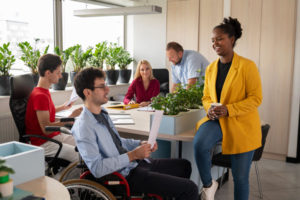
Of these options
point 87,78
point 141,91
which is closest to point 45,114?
point 87,78

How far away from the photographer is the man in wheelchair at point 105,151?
186 cm

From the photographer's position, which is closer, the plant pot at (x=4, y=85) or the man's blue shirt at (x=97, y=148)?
the man's blue shirt at (x=97, y=148)

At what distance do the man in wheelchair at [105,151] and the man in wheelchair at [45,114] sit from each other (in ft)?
2.45

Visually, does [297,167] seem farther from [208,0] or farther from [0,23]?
[0,23]

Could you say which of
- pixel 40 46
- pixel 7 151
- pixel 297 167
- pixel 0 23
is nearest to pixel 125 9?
pixel 40 46

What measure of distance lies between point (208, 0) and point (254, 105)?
10.4ft

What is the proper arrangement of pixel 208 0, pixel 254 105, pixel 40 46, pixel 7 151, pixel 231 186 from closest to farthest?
pixel 7 151 → pixel 254 105 → pixel 231 186 → pixel 40 46 → pixel 208 0

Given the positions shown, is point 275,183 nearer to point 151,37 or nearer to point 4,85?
point 4,85

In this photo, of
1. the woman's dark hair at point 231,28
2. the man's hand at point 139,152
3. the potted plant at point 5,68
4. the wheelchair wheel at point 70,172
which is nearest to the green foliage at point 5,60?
the potted plant at point 5,68

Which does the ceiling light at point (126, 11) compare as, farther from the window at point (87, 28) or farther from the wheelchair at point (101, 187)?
the wheelchair at point (101, 187)

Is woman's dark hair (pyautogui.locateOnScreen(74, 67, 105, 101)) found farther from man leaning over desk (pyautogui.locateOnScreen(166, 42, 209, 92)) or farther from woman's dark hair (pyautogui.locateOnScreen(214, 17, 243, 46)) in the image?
man leaning over desk (pyautogui.locateOnScreen(166, 42, 209, 92))

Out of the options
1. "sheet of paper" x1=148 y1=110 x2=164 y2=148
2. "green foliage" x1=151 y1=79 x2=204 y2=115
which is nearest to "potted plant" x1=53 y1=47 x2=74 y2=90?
"green foliage" x1=151 y1=79 x2=204 y2=115

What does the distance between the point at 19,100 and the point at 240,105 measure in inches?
73.6

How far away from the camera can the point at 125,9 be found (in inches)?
147
